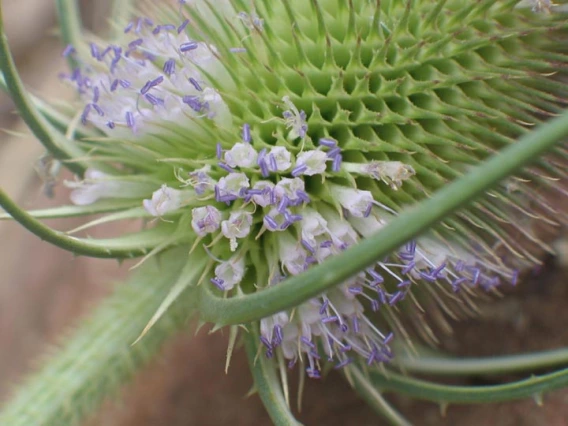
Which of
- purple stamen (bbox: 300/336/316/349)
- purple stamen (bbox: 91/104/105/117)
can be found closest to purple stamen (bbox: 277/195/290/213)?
purple stamen (bbox: 300/336/316/349)

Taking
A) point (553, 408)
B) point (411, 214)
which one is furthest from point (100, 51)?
point (553, 408)

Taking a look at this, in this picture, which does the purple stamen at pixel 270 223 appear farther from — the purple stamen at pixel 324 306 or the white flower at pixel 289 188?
the purple stamen at pixel 324 306

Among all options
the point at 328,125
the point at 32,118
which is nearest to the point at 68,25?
the point at 32,118

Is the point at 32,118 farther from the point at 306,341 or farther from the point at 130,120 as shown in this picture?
the point at 306,341

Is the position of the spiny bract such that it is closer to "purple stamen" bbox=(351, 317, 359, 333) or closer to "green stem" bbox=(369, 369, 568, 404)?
"purple stamen" bbox=(351, 317, 359, 333)

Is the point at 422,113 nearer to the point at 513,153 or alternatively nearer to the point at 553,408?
the point at 513,153
